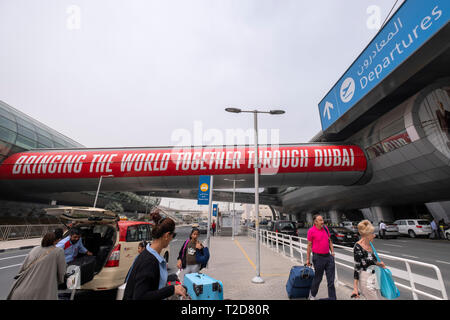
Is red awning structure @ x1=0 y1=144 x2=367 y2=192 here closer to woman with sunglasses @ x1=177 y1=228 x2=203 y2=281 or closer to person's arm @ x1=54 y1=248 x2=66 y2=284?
woman with sunglasses @ x1=177 y1=228 x2=203 y2=281

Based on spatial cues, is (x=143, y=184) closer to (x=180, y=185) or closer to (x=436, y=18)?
(x=180, y=185)

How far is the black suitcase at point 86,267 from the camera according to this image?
13.8 feet

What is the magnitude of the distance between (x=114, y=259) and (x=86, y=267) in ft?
1.82

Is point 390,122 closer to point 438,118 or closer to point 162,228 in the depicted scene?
point 438,118

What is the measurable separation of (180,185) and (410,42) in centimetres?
1985

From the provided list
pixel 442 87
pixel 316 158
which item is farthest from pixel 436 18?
pixel 316 158

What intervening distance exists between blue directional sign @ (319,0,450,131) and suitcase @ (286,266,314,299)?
541 inches

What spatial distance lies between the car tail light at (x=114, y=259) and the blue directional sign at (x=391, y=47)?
16637mm

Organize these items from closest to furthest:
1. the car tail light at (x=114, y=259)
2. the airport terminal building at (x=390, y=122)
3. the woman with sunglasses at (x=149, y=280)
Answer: the woman with sunglasses at (x=149, y=280) → the car tail light at (x=114, y=259) → the airport terminal building at (x=390, y=122)

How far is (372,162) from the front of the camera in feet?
62.3

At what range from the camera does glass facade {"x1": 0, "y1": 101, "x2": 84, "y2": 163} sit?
69.4 feet

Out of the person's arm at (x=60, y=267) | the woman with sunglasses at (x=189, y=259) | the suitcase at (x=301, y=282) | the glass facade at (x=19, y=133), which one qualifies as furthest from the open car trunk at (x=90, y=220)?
the glass facade at (x=19, y=133)

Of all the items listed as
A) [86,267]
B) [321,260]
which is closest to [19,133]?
[86,267]

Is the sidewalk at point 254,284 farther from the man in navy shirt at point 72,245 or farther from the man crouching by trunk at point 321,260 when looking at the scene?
the man in navy shirt at point 72,245
